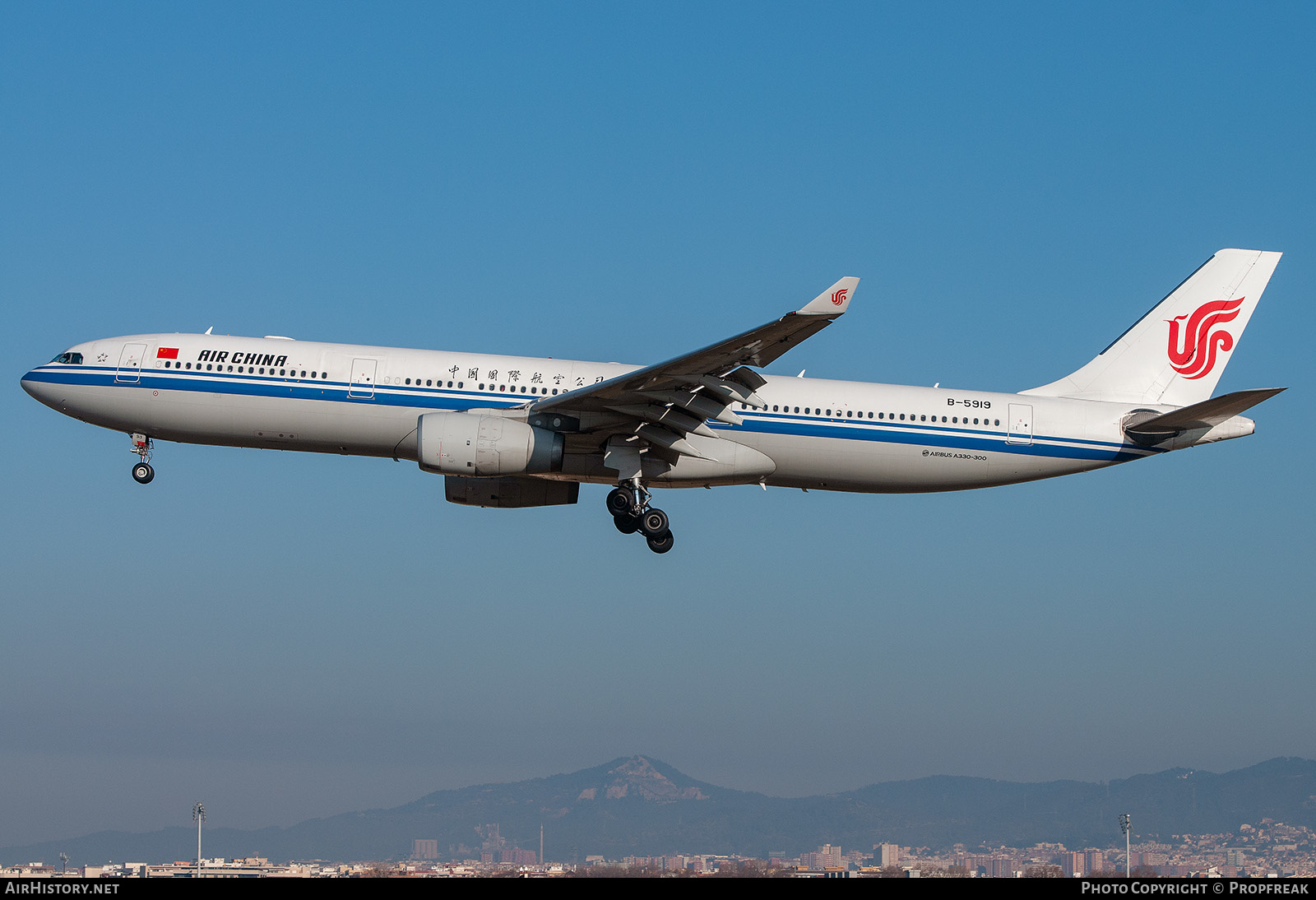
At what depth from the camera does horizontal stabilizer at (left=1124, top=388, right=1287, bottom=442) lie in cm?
2867

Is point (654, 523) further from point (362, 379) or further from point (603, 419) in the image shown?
point (362, 379)

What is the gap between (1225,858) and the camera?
65062 mm

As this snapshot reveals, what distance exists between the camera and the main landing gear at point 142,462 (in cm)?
3153

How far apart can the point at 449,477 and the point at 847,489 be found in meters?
10.0

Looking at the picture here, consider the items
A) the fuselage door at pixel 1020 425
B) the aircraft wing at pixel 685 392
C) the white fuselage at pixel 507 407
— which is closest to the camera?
the aircraft wing at pixel 685 392

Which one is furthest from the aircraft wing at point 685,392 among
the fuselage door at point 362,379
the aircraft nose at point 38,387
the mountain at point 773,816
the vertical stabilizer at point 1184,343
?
the mountain at point 773,816

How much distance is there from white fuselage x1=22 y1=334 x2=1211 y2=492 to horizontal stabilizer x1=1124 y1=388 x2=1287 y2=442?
0.37 meters

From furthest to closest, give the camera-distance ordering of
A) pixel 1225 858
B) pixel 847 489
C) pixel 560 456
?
pixel 1225 858 → pixel 847 489 → pixel 560 456

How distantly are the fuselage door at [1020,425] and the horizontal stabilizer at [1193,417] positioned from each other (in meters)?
2.37

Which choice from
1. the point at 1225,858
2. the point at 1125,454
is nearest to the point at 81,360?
the point at 1125,454

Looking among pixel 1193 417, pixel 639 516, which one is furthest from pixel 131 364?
pixel 1193 417

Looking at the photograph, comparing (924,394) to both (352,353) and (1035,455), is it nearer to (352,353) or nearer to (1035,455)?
(1035,455)

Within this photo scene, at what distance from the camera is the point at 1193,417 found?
30.0 metres

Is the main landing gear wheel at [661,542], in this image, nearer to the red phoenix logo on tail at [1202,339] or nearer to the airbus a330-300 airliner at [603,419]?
the airbus a330-300 airliner at [603,419]
